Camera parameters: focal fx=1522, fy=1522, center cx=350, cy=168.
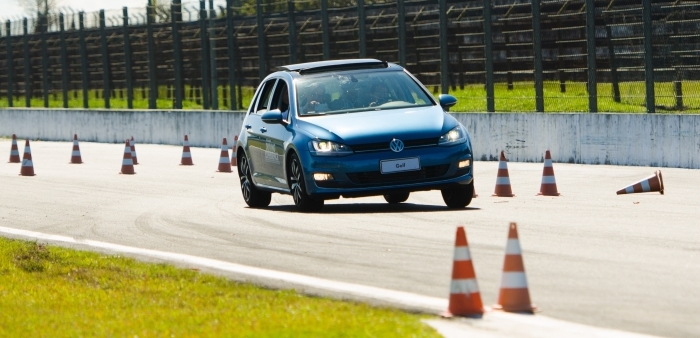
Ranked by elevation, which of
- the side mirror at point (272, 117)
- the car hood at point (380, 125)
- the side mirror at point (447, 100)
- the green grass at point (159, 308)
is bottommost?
the green grass at point (159, 308)

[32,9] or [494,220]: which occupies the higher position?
[32,9]

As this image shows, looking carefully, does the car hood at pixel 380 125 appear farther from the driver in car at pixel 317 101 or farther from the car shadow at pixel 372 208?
the car shadow at pixel 372 208

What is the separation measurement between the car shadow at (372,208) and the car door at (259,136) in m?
0.41

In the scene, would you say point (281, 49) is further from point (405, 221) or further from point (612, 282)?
point (612, 282)

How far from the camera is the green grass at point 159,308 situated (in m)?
8.11

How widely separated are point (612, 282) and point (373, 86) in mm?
7185

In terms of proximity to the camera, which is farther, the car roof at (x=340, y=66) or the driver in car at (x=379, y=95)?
the car roof at (x=340, y=66)

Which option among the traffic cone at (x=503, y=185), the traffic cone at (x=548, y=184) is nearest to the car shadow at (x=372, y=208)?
the traffic cone at (x=503, y=185)

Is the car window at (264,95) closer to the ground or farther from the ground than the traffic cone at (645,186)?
farther from the ground

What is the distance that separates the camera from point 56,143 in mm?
41812

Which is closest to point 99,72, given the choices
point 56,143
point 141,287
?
point 56,143

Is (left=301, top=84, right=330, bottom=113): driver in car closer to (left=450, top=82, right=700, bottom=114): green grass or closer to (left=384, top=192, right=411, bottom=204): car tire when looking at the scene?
(left=384, top=192, right=411, bottom=204): car tire

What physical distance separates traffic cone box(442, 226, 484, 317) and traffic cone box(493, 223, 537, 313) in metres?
0.16

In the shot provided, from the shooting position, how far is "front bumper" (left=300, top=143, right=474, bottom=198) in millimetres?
15102
